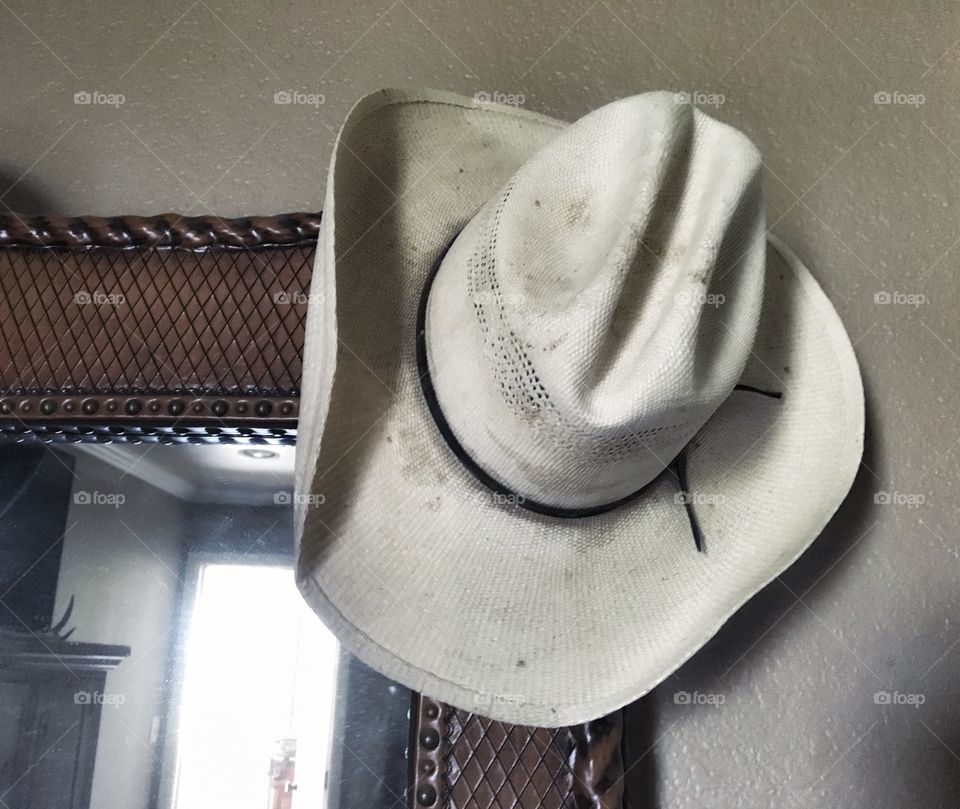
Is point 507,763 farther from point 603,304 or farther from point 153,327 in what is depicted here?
point 153,327

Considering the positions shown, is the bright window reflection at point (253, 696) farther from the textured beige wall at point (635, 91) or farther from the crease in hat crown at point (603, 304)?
the textured beige wall at point (635, 91)

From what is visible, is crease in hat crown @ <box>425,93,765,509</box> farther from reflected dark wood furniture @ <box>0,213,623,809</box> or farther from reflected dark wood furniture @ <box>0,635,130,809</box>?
reflected dark wood furniture @ <box>0,635,130,809</box>

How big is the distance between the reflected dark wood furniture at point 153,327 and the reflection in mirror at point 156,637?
34mm

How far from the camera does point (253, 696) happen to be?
780mm

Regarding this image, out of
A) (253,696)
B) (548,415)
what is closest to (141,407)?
(253,696)

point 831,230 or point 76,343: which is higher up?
point 831,230

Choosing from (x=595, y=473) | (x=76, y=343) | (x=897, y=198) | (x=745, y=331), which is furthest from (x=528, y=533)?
(x=897, y=198)

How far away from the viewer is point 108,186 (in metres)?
0.96

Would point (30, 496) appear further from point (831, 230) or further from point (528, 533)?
point (831, 230)

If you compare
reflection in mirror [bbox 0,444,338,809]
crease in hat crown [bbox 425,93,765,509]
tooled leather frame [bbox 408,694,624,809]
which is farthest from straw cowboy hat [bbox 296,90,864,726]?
reflection in mirror [bbox 0,444,338,809]

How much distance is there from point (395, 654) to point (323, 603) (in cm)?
7

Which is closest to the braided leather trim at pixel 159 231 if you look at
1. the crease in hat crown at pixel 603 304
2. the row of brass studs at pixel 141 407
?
the row of brass studs at pixel 141 407

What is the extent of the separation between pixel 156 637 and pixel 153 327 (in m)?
0.32

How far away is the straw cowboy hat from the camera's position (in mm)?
528
